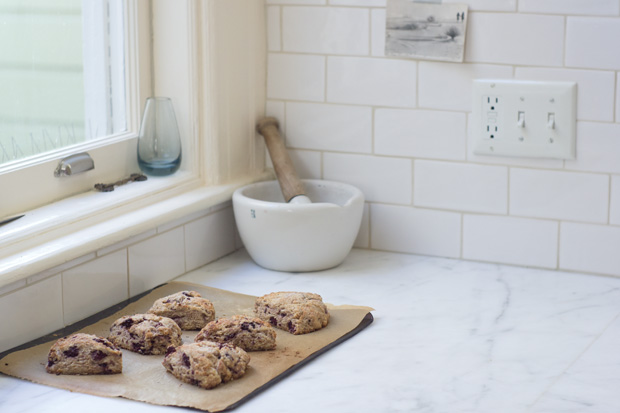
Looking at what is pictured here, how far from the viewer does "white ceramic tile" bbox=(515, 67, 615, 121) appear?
4.82 feet

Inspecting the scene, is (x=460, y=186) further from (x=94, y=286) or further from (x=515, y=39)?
(x=94, y=286)

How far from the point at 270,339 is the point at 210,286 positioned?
32 cm

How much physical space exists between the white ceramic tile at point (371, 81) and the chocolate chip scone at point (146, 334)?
651 mm

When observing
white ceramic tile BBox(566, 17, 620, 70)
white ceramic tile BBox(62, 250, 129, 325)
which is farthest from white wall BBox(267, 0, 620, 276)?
white ceramic tile BBox(62, 250, 129, 325)

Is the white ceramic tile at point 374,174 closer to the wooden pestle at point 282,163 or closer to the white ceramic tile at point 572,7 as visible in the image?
the wooden pestle at point 282,163

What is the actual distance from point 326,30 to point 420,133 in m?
0.27

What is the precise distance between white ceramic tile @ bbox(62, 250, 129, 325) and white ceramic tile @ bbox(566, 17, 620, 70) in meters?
0.83

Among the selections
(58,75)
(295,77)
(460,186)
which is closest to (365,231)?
(460,186)

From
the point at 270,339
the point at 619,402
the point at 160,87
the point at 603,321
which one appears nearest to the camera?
the point at 619,402

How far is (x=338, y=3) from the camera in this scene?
1640 millimetres

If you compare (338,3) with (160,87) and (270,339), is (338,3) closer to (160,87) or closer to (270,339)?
(160,87)

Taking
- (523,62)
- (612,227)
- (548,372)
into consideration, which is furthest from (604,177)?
(548,372)

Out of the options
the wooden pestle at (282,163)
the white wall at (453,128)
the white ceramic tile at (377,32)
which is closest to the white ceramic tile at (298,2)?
the white wall at (453,128)

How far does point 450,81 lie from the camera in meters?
1.58
